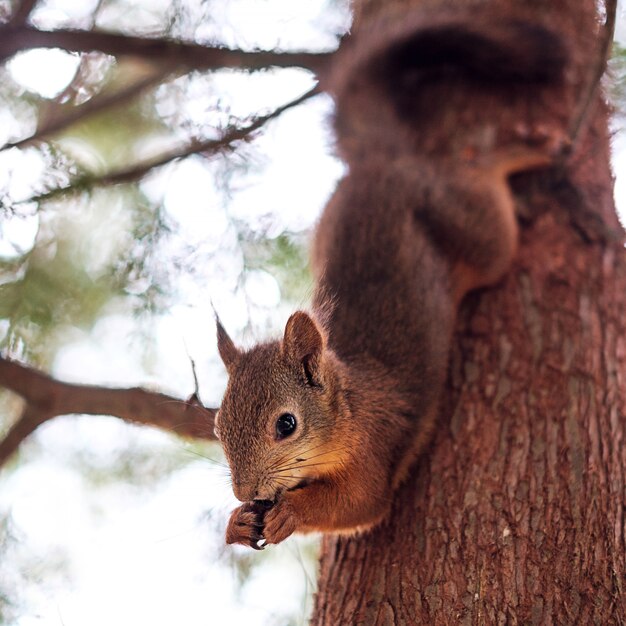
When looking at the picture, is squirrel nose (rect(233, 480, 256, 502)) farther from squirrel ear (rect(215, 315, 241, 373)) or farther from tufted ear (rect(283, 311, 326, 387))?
squirrel ear (rect(215, 315, 241, 373))

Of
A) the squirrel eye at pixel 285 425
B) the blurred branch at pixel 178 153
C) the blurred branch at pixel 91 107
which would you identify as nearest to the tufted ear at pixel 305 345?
the squirrel eye at pixel 285 425

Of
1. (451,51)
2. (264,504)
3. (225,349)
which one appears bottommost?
(264,504)

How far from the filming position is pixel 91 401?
3.44 meters

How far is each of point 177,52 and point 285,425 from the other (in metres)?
2.46

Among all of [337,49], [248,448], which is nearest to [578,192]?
[337,49]

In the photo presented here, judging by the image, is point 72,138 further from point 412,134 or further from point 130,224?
point 412,134

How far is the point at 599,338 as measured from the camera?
3484mm

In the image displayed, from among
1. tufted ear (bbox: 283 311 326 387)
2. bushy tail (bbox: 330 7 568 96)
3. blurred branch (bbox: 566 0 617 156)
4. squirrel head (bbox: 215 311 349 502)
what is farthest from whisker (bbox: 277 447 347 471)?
bushy tail (bbox: 330 7 568 96)

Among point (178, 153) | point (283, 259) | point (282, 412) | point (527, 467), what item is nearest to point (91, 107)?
point (178, 153)

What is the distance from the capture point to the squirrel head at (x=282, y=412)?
2934mm

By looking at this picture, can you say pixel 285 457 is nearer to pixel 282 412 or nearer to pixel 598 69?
pixel 282 412

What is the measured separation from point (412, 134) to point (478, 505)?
2452 mm

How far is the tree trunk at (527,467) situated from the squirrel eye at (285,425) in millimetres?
648

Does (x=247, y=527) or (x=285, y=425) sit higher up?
(x=285, y=425)
